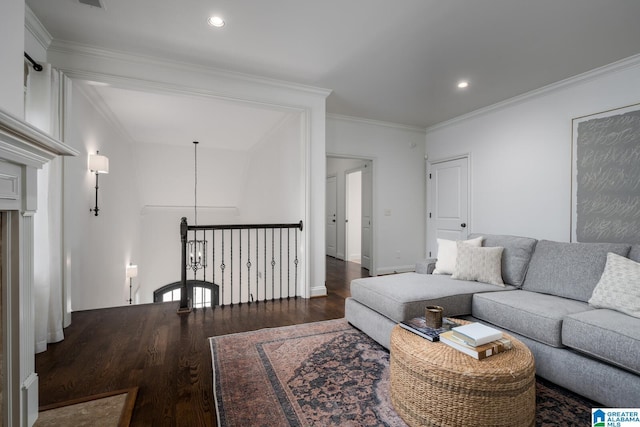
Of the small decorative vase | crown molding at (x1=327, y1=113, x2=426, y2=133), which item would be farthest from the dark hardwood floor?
crown molding at (x1=327, y1=113, x2=426, y2=133)

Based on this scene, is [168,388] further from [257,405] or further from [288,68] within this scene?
[288,68]

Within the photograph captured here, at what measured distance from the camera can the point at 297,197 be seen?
13.7ft

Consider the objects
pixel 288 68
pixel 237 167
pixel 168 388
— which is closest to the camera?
pixel 168 388

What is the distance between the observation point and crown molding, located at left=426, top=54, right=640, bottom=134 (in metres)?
3.10

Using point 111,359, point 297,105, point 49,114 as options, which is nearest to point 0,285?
point 111,359

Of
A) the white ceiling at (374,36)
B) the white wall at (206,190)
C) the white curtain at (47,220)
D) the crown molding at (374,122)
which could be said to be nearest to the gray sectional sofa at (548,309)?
the white ceiling at (374,36)

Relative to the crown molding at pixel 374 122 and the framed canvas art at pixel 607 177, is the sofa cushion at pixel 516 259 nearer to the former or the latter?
the framed canvas art at pixel 607 177

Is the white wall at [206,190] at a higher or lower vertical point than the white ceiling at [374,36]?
lower

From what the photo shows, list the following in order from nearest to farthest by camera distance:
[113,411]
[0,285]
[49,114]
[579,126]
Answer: [0,285], [113,411], [49,114], [579,126]

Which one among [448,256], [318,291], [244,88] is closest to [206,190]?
[244,88]

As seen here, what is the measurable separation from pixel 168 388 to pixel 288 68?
10.0 feet

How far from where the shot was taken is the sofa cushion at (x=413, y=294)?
2228 mm

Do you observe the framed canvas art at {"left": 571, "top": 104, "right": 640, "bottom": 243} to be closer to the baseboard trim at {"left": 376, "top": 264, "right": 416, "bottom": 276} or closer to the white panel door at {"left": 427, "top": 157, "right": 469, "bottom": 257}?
the white panel door at {"left": 427, "top": 157, "right": 469, "bottom": 257}

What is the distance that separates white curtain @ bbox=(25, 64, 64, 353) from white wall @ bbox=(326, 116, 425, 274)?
138 inches
